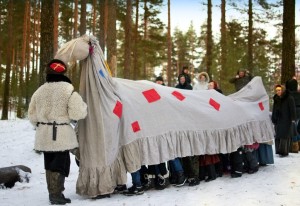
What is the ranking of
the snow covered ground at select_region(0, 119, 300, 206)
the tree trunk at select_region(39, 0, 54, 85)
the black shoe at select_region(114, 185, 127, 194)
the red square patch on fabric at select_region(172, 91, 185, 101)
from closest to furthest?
the snow covered ground at select_region(0, 119, 300, 206)
the black shoe at select_region(114, 185, 127, 194)
the red square patch on fabric at select_region(172, 91, 185, 101)
the tree trunk at select_region(39, 0, 54, 85)

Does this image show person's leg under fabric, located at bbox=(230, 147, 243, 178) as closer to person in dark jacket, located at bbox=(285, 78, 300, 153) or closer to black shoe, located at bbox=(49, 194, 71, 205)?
black shoe, located at bbox=(49, 194, 71, 205)

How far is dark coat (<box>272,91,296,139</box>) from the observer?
27.4 feet

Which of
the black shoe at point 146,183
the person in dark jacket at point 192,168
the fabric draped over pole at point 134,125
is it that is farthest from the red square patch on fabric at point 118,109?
the person in dark jacket at point 192,168

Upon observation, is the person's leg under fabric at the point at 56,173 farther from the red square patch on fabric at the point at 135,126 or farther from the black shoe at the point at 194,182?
the black shoe at the point at 194,182

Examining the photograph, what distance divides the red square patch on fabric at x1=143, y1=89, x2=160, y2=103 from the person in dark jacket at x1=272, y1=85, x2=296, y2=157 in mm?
3916

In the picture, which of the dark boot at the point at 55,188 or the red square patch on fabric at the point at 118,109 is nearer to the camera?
the dark boot at the point at 55,188

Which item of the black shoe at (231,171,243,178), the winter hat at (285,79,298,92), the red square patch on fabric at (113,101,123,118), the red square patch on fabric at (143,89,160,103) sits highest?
the winter hat at (285,79,298,92)

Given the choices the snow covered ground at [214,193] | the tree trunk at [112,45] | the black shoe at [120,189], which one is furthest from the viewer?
the tree trunk at [112,45]

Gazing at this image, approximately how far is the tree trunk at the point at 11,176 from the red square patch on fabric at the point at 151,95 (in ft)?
9.14

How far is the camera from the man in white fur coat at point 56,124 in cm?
501

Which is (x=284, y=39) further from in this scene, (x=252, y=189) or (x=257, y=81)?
(x=252, y=189)

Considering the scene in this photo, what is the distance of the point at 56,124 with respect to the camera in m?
5.03

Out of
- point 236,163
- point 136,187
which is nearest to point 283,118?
point 236,163

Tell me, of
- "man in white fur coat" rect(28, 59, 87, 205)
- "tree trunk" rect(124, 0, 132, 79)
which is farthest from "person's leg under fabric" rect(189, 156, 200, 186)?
"tree trunk" rect(124, 0, 132, 79)
